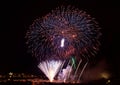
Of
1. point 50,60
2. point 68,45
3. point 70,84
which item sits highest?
point 68,45

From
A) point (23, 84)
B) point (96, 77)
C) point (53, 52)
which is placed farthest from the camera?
point (96, 77)

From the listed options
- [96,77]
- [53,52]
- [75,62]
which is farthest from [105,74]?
[53,52]

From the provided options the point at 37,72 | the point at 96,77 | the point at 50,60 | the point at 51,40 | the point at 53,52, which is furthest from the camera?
the point at 37,72

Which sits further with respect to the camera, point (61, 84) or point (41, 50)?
point (61, 84)

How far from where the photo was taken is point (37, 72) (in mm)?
50344

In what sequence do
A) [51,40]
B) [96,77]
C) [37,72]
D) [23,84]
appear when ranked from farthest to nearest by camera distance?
[37,72] → [96,77] → [23,84] → [51,40]

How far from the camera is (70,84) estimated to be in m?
35.7

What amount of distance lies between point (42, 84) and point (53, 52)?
5819 millimetres

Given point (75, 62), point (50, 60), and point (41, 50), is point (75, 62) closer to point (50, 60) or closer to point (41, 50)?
point (50, 60)

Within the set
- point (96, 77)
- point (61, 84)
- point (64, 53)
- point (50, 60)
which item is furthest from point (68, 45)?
point (96, 77)

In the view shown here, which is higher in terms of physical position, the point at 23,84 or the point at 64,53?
the point at 64,53

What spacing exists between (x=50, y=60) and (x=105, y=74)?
1602 cm

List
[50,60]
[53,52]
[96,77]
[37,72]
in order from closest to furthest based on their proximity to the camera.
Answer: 1. [53,52]
2. [50,60]
3. [96,77]
4. [37,72]

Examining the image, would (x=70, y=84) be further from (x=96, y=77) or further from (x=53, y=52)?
(x=96, y=77)
